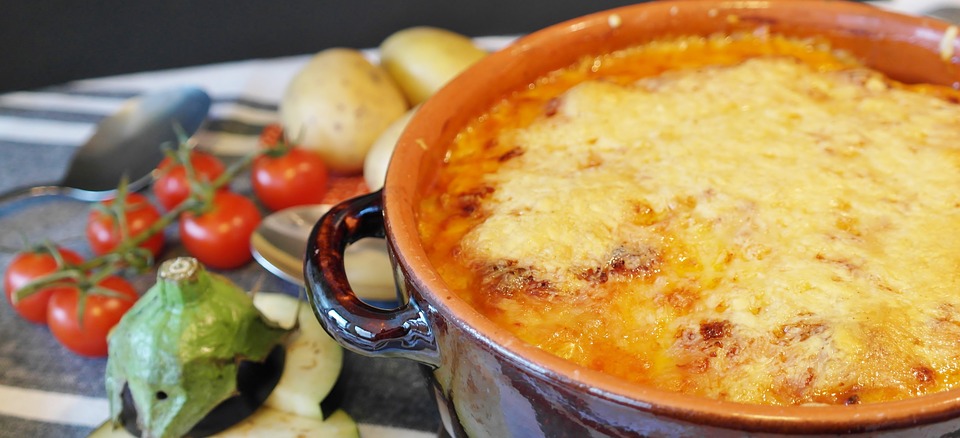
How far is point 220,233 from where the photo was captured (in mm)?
1258

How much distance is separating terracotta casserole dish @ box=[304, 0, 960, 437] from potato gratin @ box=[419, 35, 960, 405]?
53 mm

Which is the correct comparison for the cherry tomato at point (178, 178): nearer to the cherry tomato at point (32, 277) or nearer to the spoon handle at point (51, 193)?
the spoon handle at point (51, 193)

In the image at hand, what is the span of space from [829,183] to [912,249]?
0.12 metres

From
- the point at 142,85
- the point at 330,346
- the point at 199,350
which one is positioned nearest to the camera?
the point at 199,350

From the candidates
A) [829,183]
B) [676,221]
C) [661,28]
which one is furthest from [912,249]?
[661,28]

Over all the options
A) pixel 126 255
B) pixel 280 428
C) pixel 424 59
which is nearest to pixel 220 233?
pixel 126 255

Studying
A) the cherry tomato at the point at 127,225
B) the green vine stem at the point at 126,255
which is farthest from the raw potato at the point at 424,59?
the cherry tomato at the point at 127,225

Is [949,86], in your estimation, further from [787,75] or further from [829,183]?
[829,183]

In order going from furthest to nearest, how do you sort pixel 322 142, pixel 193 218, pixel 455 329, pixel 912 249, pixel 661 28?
pixel 322 142 → pixel 193 218 → pixel 661 28 → pixel 912 249 → pixel 455 329

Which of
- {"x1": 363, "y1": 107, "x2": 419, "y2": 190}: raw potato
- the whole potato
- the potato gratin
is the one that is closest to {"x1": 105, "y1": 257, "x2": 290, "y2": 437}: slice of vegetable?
the potato gratin

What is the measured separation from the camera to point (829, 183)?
87 centimetres

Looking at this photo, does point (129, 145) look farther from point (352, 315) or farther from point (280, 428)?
A: point (352, 315)

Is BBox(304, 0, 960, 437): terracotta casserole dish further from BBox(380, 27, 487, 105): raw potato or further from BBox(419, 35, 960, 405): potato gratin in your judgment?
BBox(380, 27, 487, 105): raw potato

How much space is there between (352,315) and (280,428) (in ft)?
1.03
